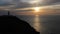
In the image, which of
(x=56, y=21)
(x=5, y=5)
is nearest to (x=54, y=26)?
(x=56, y=21)

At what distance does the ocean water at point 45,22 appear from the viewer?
9688 millimetres

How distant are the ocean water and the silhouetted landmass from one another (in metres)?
4.88

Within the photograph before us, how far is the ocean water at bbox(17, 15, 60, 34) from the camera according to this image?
9.69 m

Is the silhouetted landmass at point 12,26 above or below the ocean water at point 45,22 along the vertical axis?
below

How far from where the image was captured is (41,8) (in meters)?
8.59

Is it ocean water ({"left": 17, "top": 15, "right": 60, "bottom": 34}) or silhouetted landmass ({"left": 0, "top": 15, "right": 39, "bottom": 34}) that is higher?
ocean water ({"left": 17, "top": 15, "right": 60, "bottom": 34})

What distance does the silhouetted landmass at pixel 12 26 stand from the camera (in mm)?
4348

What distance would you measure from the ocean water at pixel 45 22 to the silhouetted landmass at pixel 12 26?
4882mm

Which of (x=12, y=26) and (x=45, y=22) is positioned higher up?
(x=45, y=22)

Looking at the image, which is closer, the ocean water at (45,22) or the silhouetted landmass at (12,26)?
the silhouetted landmass at (12,26)

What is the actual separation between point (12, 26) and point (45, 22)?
6.43 m

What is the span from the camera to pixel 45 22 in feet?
35.2

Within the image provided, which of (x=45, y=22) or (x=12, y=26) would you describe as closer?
(x=12, y=26)

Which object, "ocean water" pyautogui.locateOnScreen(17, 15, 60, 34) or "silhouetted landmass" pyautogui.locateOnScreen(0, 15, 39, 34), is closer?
"silhouetted landmass" pyautogui.locateOnScreen(0, 15, 39, 34)
